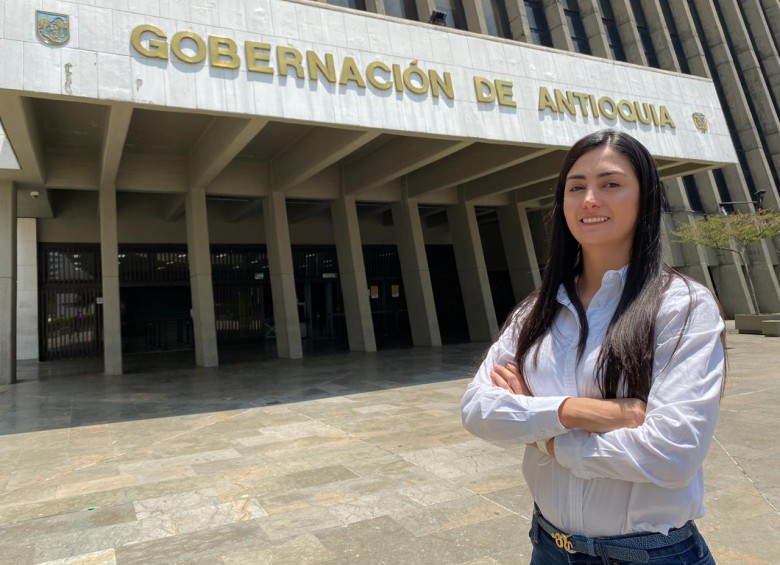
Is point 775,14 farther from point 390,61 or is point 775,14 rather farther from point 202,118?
point 202,118

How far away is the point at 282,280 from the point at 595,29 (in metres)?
18.2

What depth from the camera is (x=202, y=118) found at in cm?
1127

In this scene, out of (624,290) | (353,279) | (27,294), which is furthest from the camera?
(27,294)

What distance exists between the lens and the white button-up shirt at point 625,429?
3.90ft

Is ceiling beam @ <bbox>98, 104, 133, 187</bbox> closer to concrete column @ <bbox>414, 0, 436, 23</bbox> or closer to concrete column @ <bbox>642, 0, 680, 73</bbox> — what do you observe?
concrete column @ <bbox>414, 0, 436, 23</bbox>

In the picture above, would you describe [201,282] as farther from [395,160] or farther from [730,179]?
[730,179]

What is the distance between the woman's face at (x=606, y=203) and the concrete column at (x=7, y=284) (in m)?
13.3

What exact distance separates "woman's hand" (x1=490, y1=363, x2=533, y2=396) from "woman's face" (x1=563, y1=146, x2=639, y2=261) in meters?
0.42

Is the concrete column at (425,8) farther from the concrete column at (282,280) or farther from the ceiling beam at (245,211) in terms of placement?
the ceiling beam at (245,211)

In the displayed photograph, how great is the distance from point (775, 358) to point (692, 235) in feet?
27.5

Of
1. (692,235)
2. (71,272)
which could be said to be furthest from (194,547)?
Answer: (692,235)

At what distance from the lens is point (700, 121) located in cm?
1336

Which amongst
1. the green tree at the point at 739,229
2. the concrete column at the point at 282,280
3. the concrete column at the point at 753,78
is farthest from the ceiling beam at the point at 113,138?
the concrete column at the point at 753,78

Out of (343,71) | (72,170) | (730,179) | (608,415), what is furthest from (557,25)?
(608,415)
